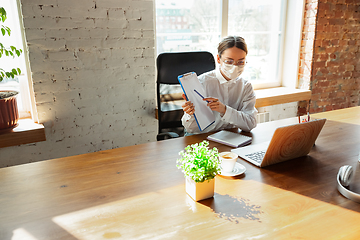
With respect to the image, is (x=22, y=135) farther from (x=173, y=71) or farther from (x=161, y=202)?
(x=161, y=202)

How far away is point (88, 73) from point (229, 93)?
119 cm

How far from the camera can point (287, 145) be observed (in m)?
1.20

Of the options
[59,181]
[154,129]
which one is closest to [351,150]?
[59,181]

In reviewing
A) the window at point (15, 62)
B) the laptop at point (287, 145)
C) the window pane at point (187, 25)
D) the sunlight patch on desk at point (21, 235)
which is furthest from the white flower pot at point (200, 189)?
the window pane at point (187, 25)

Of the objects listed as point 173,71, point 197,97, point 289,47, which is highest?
point 289,47

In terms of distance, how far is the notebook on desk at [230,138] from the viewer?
1.46m

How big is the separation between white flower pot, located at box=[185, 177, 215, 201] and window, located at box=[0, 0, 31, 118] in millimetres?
1876

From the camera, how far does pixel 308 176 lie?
45.1 inches

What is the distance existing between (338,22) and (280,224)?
3268 mm

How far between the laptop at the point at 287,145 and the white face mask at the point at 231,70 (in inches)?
23.5

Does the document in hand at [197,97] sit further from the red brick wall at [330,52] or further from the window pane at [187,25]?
the red brick wall at [330,52]

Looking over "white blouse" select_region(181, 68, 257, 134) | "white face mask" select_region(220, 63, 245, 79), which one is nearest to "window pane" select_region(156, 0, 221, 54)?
"white blouse" select_region(181, 68, 257, 134)

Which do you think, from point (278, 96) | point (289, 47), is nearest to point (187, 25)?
point (278, 96)

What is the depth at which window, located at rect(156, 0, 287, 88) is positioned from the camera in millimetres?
2828
